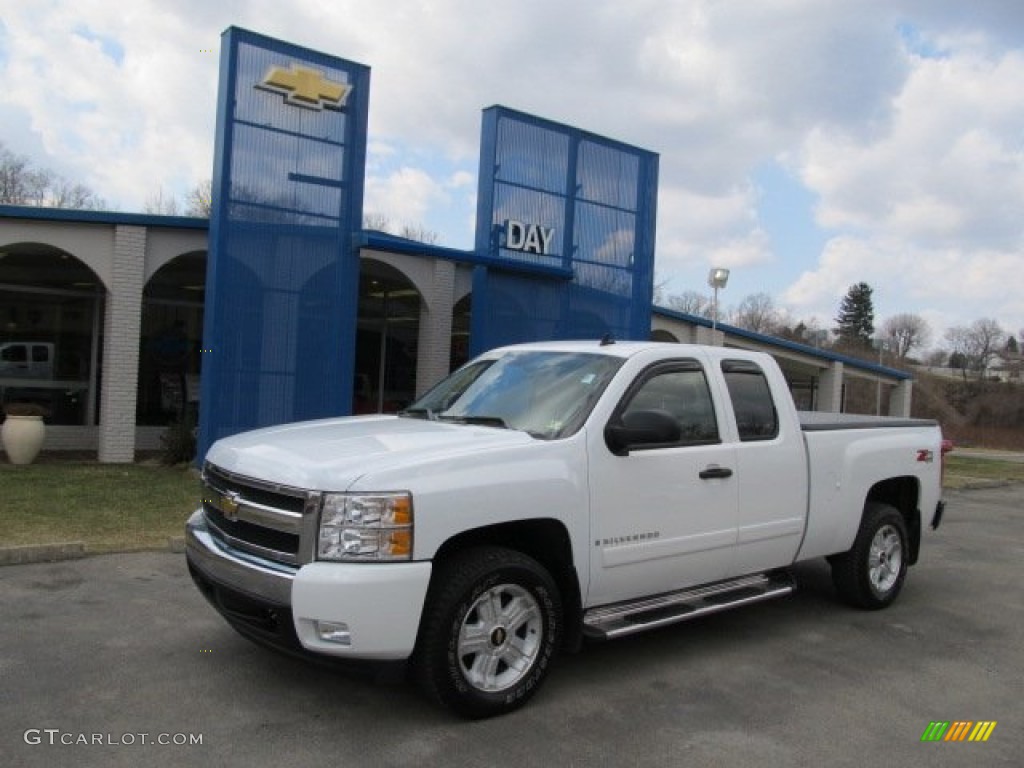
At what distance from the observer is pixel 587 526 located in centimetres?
455

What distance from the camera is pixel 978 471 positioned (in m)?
20.5

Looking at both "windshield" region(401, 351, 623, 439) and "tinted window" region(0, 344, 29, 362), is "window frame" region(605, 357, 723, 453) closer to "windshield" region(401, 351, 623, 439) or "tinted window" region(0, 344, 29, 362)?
"windshield" region(401, 351, 623, 439)

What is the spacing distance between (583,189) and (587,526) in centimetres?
1175

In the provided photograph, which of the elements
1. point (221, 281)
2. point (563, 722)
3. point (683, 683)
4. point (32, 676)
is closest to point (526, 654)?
point (563, 722)

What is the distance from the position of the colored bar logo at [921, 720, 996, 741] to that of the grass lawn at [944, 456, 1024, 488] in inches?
513

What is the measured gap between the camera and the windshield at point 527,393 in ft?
15.9

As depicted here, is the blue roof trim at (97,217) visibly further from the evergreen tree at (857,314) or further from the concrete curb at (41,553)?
the evergreen tree at (857,314)

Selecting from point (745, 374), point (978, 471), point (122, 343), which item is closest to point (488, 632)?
point (745, 374)

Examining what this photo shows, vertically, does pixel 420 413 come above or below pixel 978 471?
above

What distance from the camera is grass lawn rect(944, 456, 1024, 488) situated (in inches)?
686

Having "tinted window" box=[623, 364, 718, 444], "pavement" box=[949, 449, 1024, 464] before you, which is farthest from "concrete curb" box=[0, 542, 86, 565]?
"pavement" box=[949, 449, 1024, 464]

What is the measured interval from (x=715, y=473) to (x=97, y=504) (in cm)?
708

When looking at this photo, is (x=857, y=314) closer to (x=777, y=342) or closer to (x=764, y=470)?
(x=777, y=342)

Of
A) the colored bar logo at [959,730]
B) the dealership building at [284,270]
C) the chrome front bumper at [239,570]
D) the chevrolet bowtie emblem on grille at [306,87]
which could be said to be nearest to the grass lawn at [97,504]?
the dealership building at [284,270]
